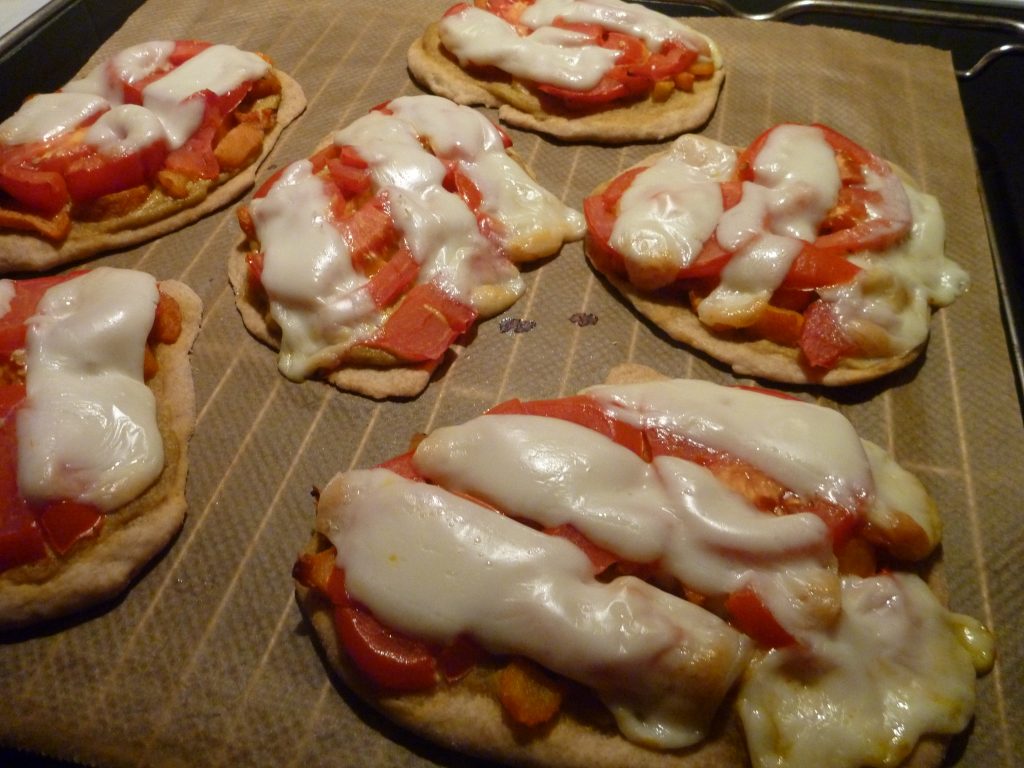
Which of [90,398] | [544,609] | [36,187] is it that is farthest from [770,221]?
[36,187]

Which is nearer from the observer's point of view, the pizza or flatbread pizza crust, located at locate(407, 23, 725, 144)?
the pizza

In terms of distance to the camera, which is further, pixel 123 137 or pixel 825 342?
pixel 123 137

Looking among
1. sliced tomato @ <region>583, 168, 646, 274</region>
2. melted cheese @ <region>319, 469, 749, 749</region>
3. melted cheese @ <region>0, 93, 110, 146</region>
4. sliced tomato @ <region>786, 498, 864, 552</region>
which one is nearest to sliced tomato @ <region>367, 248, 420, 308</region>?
sliced tomato @ <region>583, 168, 646, 274</region>

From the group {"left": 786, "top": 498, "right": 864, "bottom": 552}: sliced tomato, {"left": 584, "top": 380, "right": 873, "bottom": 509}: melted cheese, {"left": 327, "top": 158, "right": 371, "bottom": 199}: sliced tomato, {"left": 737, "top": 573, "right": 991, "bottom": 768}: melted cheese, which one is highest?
{"left": 327, "top": 158, "right": 371, "bottom": 199}: sliced tomato

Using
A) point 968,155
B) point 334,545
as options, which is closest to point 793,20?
point 968,155

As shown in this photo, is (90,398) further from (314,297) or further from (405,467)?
(405,467)

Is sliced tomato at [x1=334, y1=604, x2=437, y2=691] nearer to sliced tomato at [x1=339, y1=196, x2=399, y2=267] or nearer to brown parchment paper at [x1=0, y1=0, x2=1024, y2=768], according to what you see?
brown parchment paper at [x1=0, y1=0, x2=1024, y2=768]

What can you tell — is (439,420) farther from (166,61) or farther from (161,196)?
(166,61)

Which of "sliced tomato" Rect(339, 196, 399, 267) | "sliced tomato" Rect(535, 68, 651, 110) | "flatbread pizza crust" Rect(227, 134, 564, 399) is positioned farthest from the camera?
"sliced tomato" Rect(535, 68, 651, 110)
